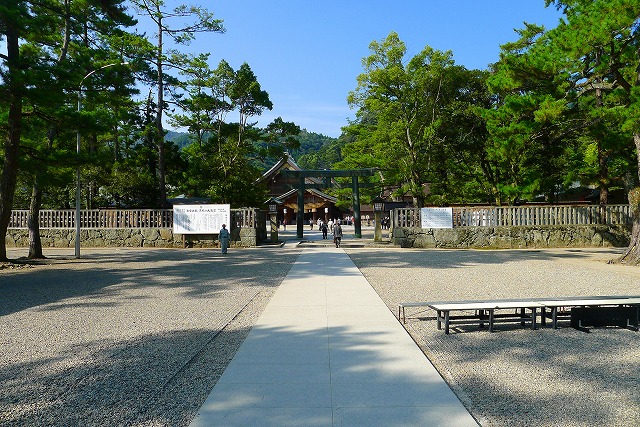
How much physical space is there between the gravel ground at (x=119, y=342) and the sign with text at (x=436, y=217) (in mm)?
11005

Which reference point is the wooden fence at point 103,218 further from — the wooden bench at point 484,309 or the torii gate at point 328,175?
the wooden bench at point 484,309

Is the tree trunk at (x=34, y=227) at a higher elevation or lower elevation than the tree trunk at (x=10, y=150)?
lower

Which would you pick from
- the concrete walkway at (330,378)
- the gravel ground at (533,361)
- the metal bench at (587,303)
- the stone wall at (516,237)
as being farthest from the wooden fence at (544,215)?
the concrete walkway at (330,378)

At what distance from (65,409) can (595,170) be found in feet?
74.4

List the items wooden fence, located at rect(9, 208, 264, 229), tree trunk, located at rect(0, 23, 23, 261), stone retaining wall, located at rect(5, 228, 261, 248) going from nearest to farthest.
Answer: tree trunk, located at rect(0, 23, 23, 261) < stone retaining wall, located at rect(5, 228, 261, 248) < wooden fence, located at rect(9, 208, 264, 229)

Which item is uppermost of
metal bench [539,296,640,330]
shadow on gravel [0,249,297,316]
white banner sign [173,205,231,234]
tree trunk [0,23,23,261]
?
tree trunk [0,23,23,261]

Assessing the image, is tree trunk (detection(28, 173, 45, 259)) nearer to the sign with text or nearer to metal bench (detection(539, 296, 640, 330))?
the sign with text

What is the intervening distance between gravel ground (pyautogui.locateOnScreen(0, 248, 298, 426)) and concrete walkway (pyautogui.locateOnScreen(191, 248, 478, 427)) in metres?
0.29

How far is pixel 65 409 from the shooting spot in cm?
361

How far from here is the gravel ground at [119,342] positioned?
3.66m

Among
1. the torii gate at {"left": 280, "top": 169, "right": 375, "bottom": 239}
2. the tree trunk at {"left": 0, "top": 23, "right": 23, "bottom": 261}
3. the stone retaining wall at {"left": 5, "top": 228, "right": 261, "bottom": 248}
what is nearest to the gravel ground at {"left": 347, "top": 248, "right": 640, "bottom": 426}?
the tree trunk at {"left": 0, "top": 23, "right": 23, "bottom": 261}

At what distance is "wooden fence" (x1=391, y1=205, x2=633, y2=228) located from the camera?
20219 mm

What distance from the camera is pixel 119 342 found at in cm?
551

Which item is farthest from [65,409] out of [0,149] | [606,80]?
[606,80]
